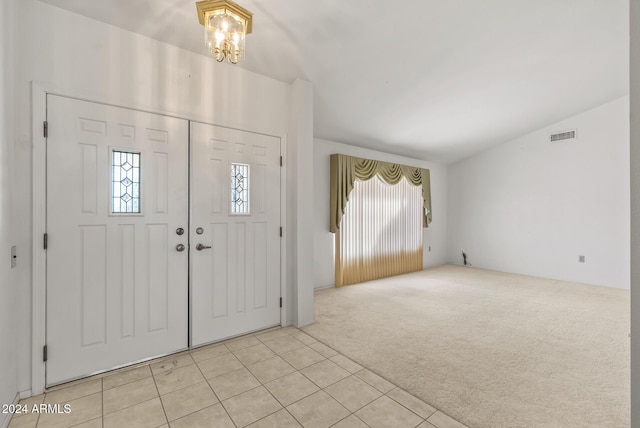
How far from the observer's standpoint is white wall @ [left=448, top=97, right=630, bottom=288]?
4645 mm

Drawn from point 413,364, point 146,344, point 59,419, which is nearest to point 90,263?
point 146,344

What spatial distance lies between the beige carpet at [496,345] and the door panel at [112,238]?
157cm

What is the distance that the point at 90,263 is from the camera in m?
2.15

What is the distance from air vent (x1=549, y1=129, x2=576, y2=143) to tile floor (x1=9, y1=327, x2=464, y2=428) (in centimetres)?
555

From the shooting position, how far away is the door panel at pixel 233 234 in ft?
8.60

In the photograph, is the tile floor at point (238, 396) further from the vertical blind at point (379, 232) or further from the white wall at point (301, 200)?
the vertical blind at point (379, 232)

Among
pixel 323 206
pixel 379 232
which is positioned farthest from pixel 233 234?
pixel 379 232

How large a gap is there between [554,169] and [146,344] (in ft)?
21.8

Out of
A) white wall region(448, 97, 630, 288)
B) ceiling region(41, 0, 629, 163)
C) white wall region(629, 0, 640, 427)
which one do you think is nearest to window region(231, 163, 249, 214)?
ceiling region(41, 0, 629, 163)

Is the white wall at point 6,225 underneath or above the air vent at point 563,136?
underneath

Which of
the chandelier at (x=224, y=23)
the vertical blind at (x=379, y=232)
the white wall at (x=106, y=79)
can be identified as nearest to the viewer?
the chandelier at (x=224, y=23)

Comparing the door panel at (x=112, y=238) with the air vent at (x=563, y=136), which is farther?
the air vent at (x=563, y=136)

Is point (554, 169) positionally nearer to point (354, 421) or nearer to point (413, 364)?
point (413, 364)

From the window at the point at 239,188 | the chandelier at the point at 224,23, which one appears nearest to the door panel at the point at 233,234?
the window at the point at 239,188
